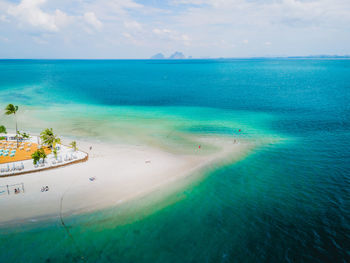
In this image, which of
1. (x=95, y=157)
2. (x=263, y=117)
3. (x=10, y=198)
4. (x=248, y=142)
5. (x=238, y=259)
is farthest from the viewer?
(x=263, y=117)

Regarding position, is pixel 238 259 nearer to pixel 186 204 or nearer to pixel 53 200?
pixel 186 204

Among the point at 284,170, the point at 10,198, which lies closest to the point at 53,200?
the point at 10,198

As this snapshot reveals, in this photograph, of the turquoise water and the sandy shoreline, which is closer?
the turquoise water

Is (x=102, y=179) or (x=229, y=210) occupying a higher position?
(x=102, y=179)

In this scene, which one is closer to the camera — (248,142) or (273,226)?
(273,226)

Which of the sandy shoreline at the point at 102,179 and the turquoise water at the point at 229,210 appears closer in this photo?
the turquoise water at the point at 229,210

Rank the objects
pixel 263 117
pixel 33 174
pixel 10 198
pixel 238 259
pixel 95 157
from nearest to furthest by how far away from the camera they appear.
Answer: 1. pixel 238 259
2. pixel 10 198
3. pixel 33 174
4. pixel 95 157
5. pixel 263 117

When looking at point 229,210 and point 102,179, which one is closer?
point 229,210

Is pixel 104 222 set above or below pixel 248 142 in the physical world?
below
